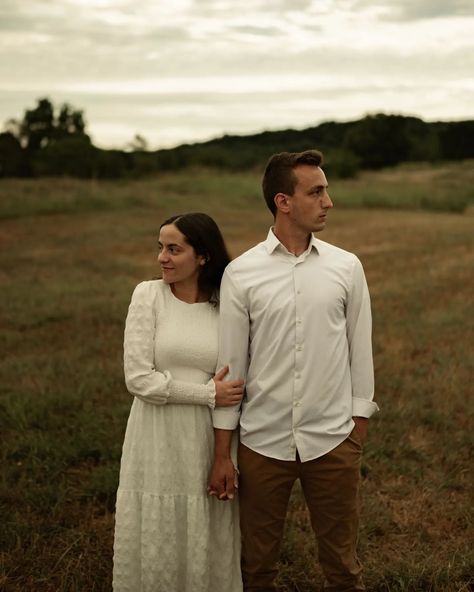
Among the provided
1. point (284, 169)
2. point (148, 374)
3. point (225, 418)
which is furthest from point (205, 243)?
point (225, 418)

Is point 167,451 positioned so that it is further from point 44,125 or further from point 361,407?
point 44,125

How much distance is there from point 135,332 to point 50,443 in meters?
2.70

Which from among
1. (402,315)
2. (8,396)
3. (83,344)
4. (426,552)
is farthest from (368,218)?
(426,552)

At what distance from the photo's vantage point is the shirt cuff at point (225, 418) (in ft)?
9.80

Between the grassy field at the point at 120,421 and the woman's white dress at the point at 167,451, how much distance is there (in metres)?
0.82

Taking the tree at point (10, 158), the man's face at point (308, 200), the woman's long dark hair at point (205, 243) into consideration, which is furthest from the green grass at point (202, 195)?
the man's face at point (308, 200)

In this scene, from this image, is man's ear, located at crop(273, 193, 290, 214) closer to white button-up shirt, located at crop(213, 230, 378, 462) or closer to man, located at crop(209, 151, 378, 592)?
man, located at crop(209, 151, 378, 592)

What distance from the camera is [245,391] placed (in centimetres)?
308

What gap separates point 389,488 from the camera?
4895mm

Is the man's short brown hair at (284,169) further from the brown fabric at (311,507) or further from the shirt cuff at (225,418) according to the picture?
the brown fabric at (311,507)

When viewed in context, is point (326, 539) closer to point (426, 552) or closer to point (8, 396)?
point (426, 552)

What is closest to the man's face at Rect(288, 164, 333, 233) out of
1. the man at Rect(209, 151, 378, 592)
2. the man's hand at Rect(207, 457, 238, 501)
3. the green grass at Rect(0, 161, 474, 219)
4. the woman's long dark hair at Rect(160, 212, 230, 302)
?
the man at Rect(209, 151, 378, 592)

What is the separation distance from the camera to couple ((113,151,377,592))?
2.94 meters

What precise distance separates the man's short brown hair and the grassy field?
1.98 m
